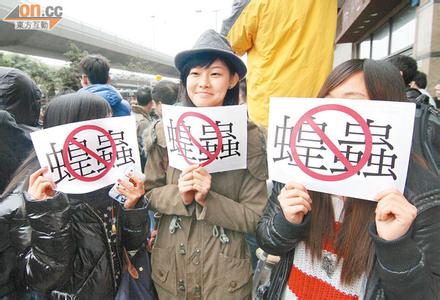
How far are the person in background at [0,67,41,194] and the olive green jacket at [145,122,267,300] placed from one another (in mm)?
811

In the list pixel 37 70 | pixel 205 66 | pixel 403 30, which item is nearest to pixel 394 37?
pixel 403 30

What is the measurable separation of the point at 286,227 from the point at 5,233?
46.7 inches

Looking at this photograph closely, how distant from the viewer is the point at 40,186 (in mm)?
1349

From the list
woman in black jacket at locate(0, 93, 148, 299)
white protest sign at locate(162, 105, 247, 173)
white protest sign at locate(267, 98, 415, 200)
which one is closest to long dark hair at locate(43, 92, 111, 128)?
woman in black jacket at locate(0, 93, 148, 299)

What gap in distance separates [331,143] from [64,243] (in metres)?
1.14

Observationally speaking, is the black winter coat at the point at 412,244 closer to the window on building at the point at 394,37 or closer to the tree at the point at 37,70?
the window on building at the point at 394,37

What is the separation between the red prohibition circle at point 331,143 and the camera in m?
1.11

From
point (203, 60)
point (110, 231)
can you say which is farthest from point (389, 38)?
point (110, 231)

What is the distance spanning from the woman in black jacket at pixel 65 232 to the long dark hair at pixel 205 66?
Result: 1.41 ft

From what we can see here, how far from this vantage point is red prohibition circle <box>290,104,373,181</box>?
1.11 meters

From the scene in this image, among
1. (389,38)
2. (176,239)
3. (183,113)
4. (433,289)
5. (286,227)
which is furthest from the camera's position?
(389,38)

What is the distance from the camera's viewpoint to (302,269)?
1.32 meters

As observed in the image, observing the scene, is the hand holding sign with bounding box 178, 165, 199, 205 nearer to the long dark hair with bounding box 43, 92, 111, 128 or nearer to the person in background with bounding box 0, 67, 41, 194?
the long dark hair with bounding box 43, 92, 111, 128

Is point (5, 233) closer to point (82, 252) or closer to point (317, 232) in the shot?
point (82, 252)
